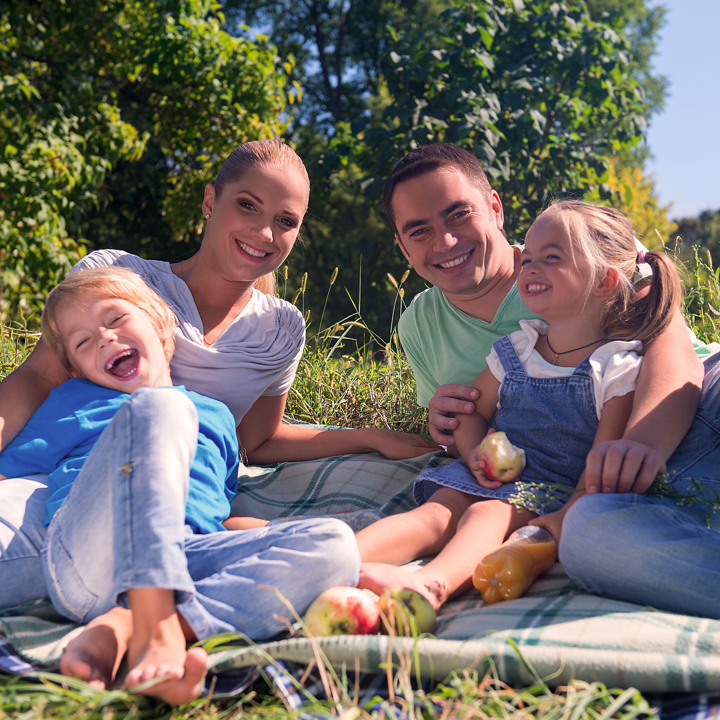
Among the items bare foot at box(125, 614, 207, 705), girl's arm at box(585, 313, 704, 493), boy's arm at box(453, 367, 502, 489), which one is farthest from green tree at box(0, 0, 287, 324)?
girl's arm at box(585, 313, 704, 493)

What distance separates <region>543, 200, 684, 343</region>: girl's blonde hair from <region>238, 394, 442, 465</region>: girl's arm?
1043 mm

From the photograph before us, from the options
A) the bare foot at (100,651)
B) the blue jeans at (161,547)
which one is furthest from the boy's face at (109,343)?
the bare foot at (100,651)

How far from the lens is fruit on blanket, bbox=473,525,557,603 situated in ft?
5.45

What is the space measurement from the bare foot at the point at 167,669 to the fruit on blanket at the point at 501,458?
1.15 m

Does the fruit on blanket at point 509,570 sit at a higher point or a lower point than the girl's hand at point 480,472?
lower

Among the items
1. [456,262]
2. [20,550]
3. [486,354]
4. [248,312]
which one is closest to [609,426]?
[486,354]

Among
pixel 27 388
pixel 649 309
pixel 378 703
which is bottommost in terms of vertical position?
pixel 378 703

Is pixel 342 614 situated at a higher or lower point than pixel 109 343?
lower

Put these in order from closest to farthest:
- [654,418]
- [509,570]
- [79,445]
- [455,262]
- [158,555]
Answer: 1. [158,555]
2. [509,570]
3. [654,418]
4. [79,445]
5. [455,262]

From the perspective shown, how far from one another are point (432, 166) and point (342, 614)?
5.81 feet

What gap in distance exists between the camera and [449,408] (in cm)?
240

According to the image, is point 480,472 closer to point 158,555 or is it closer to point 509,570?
point 509,570

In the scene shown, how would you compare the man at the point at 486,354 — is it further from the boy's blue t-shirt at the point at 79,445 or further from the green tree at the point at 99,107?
the green tree at the point at 99,107

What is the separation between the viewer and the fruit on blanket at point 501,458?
2080 millimetres
